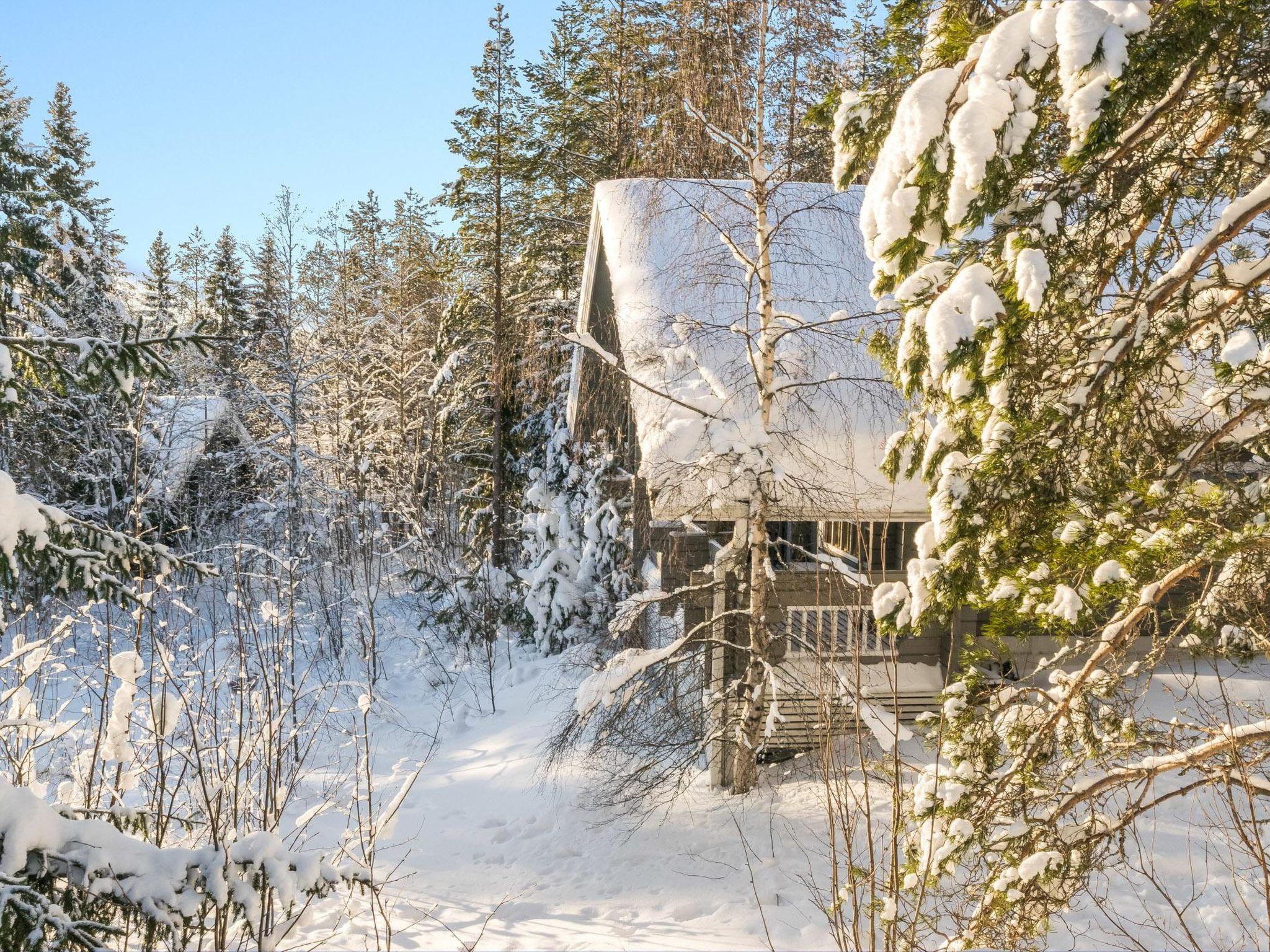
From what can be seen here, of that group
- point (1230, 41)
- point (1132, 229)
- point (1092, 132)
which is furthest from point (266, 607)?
point (1230, 41)

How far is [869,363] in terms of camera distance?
27.6ft

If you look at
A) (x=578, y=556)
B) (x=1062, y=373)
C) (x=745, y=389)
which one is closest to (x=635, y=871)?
(x=745, y=389)

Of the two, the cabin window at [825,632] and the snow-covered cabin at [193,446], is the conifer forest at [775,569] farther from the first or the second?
the snow-covered cabin at [193,446]

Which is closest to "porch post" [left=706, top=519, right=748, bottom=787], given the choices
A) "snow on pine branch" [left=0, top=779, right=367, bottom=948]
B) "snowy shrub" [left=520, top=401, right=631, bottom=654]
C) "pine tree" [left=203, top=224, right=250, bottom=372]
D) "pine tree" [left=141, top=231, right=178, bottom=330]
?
"snowy shrub" [left=520, top=401, right=631, bottom=654]

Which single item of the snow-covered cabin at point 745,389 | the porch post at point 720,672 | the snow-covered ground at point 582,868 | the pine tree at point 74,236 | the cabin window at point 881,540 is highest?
the pine tree at point 74,236

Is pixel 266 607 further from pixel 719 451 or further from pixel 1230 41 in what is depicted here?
pixel 1230 41

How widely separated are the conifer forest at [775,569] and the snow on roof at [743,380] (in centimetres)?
5

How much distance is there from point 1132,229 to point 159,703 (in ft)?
17.4

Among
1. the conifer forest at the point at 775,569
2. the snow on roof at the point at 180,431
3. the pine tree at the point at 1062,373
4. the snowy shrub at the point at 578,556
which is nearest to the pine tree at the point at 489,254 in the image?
the conifer forest at the point at 775,569

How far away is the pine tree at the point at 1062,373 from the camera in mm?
3637

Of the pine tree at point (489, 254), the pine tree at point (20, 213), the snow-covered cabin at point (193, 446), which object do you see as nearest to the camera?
the pine tree at point (20, 213)

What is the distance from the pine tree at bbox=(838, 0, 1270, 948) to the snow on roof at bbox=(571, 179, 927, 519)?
92.6 inches

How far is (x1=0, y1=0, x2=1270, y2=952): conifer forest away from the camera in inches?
145

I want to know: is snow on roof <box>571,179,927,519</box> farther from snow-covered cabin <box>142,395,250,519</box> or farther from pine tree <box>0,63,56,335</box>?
pine tree <box>0,63,56,335</box>
